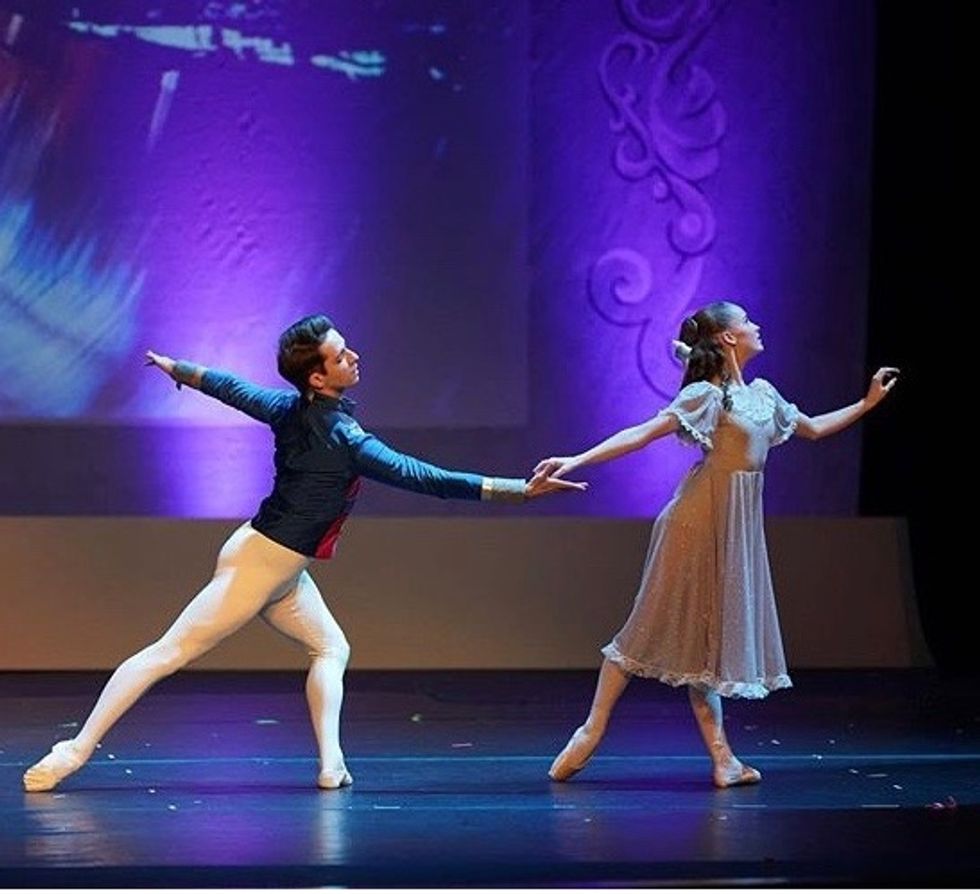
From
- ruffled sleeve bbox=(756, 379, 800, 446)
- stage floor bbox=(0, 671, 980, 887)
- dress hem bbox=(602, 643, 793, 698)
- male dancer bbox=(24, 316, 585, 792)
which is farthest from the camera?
ruffled sleeve bbox=(756, 379, 800, 446)

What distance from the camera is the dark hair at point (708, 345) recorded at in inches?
213

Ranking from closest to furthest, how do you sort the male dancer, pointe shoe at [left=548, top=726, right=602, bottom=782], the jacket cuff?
1. the jacket cuff
2. the male dancer
3. pointe shoe at [left=548, top=726, right=602, bottom=782]

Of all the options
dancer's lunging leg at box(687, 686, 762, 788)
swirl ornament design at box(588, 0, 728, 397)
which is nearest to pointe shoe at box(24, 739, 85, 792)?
dancer's lunging leg at box(687, 686, 762, 788)

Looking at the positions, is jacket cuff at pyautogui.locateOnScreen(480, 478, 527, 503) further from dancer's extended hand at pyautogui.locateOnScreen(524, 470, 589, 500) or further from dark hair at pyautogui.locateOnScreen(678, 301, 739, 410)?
dark hair at pyautogui.locateOnScreen(678, 301, 739, 410)

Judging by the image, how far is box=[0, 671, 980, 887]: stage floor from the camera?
13.6 feet

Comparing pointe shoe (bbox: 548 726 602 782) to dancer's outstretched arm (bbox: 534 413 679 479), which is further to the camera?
pointe shoe (bbox: 548 726 602 782)

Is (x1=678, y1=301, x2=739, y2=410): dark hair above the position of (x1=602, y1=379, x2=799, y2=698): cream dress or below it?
above

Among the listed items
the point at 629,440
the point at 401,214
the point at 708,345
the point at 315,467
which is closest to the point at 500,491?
the point at 629,440

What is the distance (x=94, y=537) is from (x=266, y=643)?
2.72ft

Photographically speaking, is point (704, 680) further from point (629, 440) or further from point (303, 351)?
point (303, 351)

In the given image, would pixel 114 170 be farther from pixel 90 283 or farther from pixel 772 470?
pixel 772 470

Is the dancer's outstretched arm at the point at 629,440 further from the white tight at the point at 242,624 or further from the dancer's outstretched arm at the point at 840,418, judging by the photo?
the white tight at the point at 242,624

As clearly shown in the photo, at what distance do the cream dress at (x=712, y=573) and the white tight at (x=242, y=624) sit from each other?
76 cm

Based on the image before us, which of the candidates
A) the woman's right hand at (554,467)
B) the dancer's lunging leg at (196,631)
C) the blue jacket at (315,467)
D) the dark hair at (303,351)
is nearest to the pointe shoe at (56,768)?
the dancer's lunging leg at (196,631)
